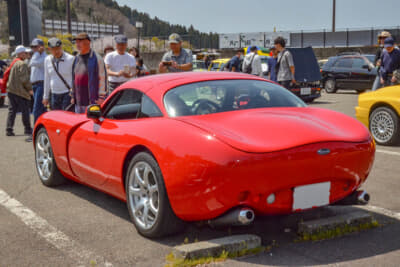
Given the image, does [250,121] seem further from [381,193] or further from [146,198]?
[381,193]

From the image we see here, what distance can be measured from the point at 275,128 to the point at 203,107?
29.3 inches

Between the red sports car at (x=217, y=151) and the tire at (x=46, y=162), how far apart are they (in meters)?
1.08

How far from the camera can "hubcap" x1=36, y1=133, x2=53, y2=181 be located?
19.7ft

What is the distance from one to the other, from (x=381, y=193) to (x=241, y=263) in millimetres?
2514

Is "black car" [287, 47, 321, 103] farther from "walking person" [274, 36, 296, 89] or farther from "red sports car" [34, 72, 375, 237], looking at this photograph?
"red sports car" [34, 72, 375, 237]

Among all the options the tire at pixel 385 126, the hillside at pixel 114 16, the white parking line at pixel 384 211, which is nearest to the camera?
the white parking line at pixel 384 211

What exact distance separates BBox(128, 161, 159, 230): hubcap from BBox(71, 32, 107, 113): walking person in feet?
10.9

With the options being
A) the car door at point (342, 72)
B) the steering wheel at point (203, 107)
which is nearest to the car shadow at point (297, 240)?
the steering wheel at point (203, 107)

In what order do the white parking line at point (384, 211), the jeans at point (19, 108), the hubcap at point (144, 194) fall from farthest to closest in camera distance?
the jeans at point (19, 108) < the white parking line at point (384, 211) < the hubcap at point (144, 194)

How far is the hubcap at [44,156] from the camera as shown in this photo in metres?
6.02

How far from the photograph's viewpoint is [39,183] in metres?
6.34

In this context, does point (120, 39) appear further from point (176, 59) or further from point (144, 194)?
point (144, 194)

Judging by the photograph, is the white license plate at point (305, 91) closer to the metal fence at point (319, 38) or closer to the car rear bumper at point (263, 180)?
the car rear bumper at point (263, 180)

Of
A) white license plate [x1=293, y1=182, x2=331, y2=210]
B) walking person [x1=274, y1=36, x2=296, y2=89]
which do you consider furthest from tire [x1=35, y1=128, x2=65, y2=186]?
walking person [x1=274, y1=36, x2=296, y2=89]
